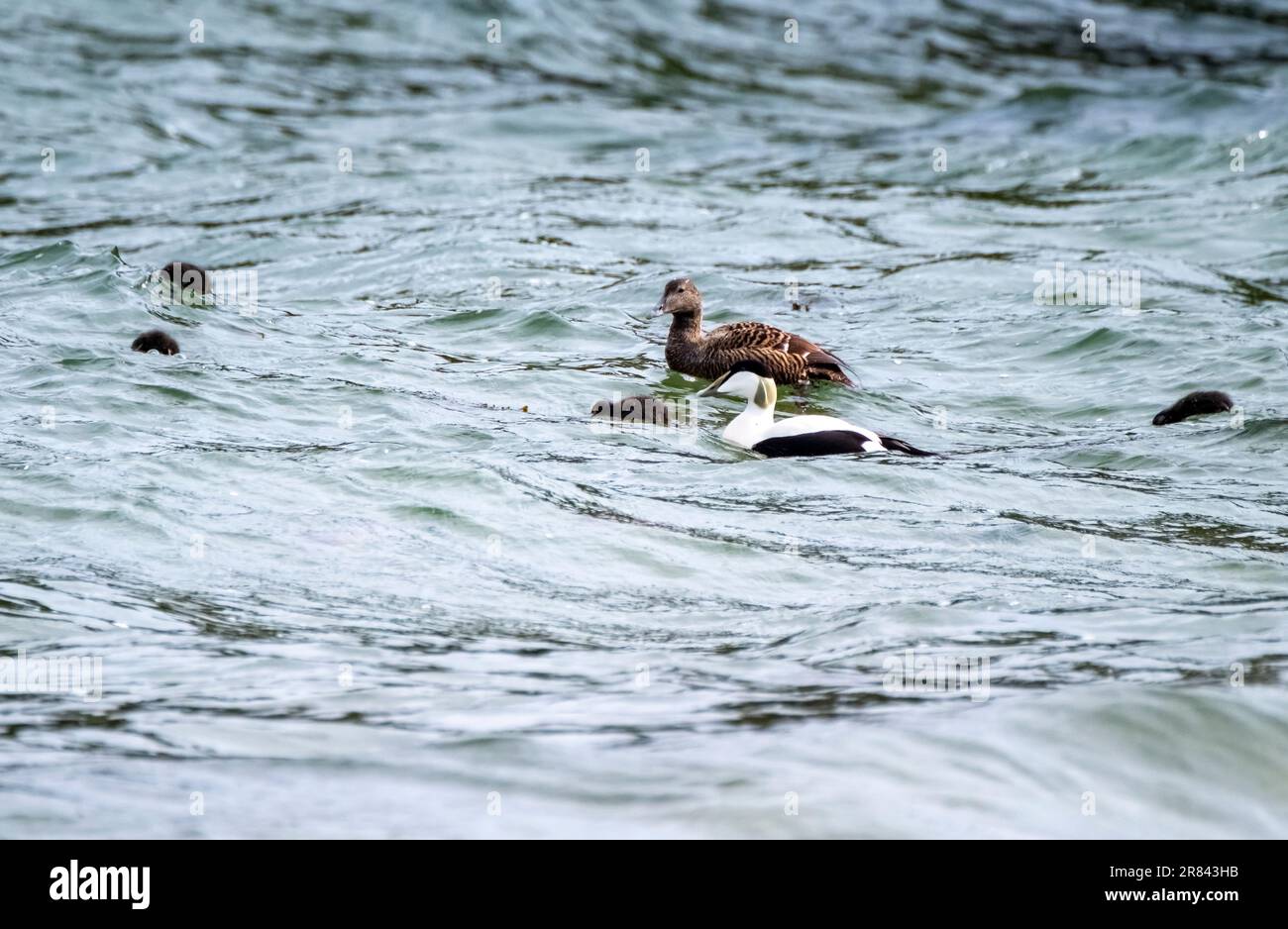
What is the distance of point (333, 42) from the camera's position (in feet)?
82.7

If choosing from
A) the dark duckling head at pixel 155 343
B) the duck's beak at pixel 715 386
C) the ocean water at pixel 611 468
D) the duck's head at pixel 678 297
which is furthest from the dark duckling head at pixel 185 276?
the duck's beak at pixel 715 386

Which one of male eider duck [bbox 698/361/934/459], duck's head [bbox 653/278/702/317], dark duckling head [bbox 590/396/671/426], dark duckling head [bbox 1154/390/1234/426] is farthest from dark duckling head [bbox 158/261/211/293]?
dark duckling head [bbox 1154/390/1234/426]

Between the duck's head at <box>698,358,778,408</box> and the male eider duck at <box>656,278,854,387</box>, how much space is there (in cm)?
13

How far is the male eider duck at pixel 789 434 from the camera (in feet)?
34.0

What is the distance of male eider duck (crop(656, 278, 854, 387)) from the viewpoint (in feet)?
39.3

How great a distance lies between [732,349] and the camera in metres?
12.3

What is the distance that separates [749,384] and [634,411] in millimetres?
772

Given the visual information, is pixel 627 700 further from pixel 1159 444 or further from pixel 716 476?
pixel 1159 444

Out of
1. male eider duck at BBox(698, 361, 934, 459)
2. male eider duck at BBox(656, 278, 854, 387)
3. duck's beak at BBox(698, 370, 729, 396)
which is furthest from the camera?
male eider duck at BBox(656, 278, 854, 387)

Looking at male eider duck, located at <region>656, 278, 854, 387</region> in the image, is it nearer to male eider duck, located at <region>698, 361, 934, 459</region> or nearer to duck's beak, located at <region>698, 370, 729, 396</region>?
duck's beak, located at <region>698, 370, 729, 396</region>

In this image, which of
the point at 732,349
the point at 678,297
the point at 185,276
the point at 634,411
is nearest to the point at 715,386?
the point at 732,349

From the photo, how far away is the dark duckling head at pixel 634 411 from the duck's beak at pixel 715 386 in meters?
0.55
